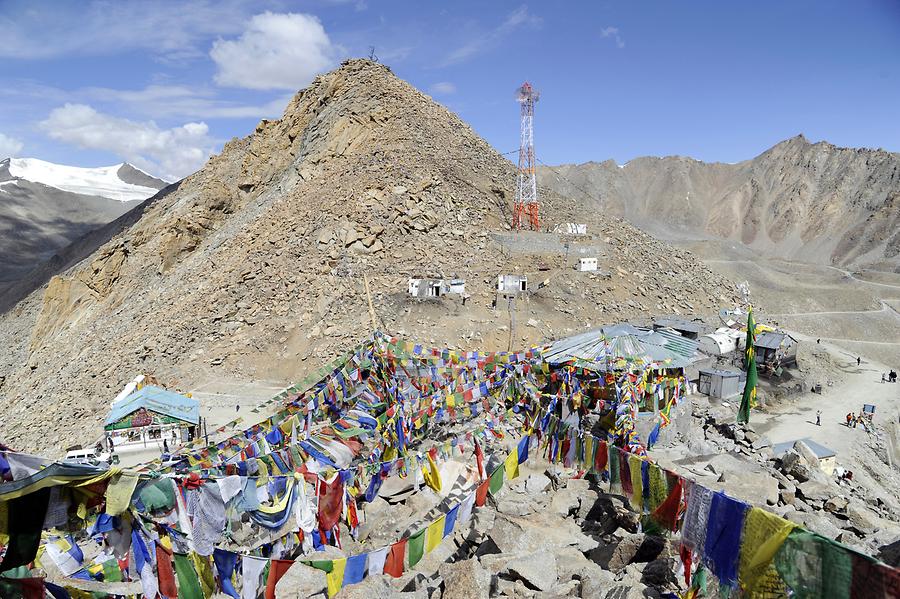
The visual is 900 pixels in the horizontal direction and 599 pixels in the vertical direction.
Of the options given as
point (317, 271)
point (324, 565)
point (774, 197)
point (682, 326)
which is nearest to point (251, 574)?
point (324, 565)

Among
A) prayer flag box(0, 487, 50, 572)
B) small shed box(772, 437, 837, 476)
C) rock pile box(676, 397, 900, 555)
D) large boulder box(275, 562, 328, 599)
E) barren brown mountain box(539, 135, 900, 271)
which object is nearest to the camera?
prayer flag box(0, 487, 50, 572)

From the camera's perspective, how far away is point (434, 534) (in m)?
9.26

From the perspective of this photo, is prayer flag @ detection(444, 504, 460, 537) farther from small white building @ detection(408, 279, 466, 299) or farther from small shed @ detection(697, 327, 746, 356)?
small shed @ detection(697, 327, 746, 356)

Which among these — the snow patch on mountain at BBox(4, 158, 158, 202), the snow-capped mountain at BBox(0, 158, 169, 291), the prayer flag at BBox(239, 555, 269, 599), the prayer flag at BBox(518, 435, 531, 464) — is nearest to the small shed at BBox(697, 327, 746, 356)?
the prayer flag at BBox(518, 435, 531, 464)

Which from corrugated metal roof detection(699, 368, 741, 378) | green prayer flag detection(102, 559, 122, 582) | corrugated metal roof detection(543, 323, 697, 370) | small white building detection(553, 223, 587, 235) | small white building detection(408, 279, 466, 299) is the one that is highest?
small white building detection(553, 223, 587, 235)

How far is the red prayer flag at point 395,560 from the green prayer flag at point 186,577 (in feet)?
8.58

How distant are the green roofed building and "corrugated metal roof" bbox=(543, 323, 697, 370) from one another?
11.6 m

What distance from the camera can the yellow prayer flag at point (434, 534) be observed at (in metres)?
9.14

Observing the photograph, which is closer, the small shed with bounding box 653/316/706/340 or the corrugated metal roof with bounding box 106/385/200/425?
the corrugated metal roof with bounding box 106/385/200/425

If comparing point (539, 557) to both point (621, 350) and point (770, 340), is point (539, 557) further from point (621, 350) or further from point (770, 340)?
point (770, 340)

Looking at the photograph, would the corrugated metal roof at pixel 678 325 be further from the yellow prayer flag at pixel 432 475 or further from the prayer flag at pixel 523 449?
the yellow prayer flag at pixel 432 475

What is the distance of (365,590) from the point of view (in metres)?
7.74

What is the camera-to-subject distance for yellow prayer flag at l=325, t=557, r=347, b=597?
813 cm

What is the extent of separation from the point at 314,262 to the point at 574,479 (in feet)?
75.3
